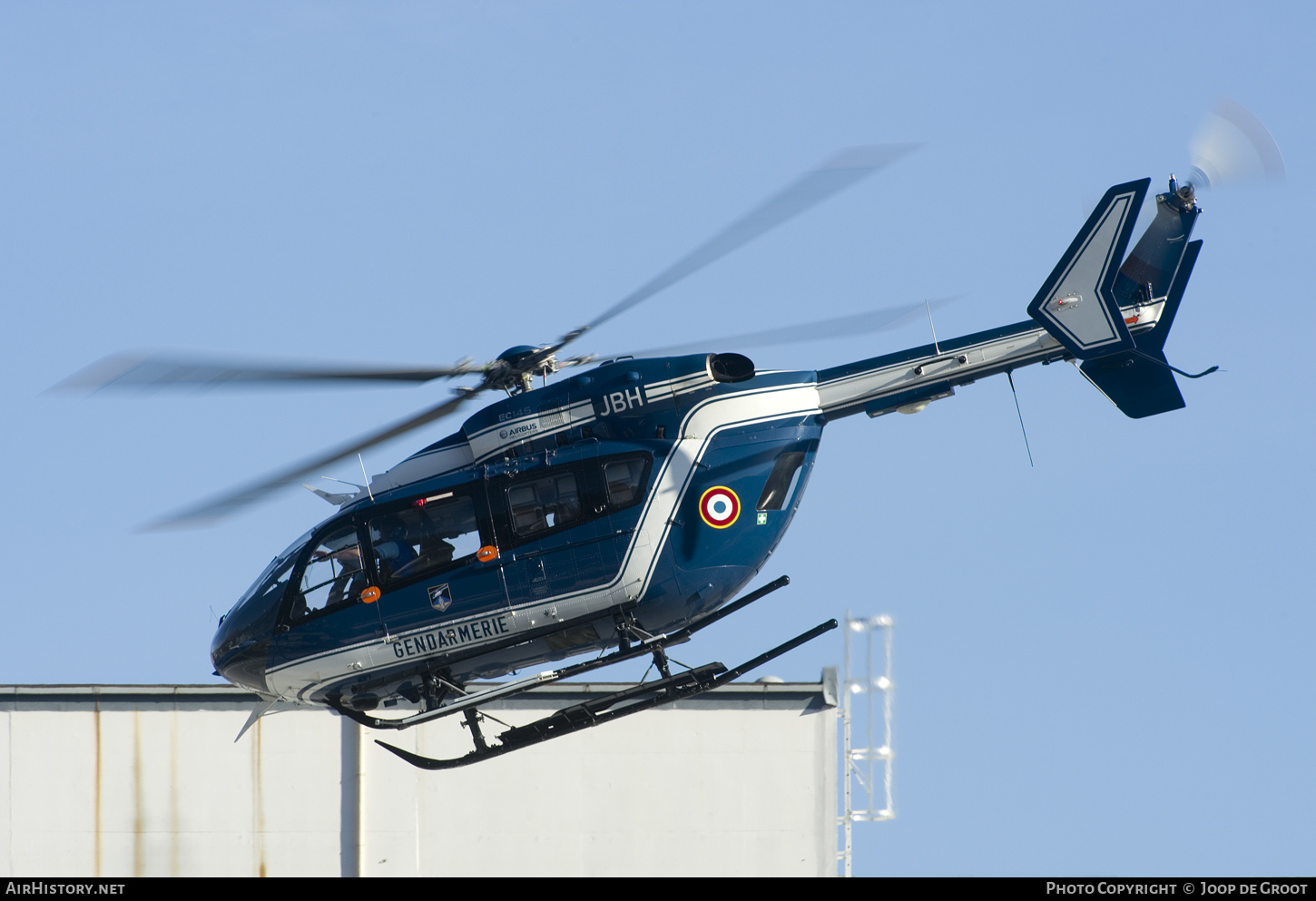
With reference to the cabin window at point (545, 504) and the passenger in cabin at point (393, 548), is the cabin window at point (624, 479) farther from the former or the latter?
the passenger in cabin at point (393, 548)

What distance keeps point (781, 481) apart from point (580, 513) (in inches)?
98.7

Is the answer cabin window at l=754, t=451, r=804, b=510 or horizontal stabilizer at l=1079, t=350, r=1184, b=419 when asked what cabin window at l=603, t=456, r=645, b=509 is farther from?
horizontal stabilizer at l=1079, t=350, r=1184, b=419

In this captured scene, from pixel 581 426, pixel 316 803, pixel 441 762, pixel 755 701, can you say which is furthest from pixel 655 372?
pixel 316 803

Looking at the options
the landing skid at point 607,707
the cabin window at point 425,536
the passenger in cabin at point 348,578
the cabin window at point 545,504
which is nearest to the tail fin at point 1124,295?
the landing skid at point 607,707

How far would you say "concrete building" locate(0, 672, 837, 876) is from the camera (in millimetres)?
26891

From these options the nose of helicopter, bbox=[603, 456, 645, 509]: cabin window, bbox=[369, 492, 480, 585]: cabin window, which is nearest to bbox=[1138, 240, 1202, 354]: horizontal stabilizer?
bbox=[603, 456, 645, 509]: cabin window

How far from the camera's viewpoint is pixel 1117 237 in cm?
2050

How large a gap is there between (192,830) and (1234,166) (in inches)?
760

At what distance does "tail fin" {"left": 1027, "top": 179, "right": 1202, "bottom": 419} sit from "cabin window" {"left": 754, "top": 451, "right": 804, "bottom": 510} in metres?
3.54

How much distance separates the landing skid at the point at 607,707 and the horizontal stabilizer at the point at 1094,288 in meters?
4.87

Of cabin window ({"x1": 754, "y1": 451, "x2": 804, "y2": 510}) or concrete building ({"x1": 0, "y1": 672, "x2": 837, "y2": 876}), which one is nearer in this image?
cabin window ({"x1": 754, "y1": 451, "x2": 804, "y2": 510})

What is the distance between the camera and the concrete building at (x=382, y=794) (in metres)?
26.9

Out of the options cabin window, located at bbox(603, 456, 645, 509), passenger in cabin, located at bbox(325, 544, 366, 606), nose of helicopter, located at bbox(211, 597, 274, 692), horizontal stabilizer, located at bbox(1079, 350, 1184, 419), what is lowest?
nose of helicopter, located at bbox(211, 597, 274, 692)

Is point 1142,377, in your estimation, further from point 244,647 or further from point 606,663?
point 244,647
